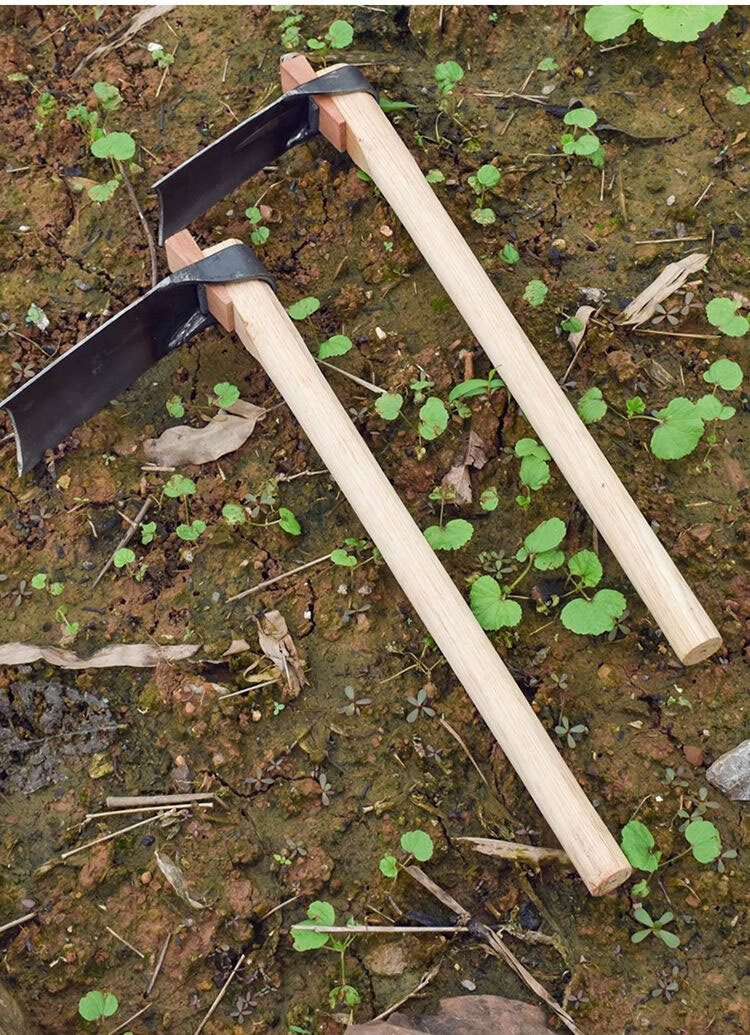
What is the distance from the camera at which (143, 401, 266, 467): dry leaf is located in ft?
11.9

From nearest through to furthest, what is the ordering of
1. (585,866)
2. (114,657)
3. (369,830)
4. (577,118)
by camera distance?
(585,866) → (369,830) → (114,657) → (577,118)

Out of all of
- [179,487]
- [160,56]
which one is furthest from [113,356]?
[160,56]

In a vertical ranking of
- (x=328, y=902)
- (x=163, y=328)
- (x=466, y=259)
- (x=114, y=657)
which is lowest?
(x=328, y=902)

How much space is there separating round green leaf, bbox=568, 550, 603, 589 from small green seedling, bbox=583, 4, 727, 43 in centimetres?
201

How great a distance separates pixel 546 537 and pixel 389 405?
0.71 metres

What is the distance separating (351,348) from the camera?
3.74 m

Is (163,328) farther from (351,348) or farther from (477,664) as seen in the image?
(477,664)

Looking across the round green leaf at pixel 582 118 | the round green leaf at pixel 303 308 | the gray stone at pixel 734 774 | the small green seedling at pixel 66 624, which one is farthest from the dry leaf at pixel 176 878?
the round green leaf at pixel 582 118

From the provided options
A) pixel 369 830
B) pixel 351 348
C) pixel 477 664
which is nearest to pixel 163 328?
pixel 351 348

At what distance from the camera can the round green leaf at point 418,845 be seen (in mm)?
2943

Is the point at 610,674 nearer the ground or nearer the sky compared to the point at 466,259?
nearer the ground

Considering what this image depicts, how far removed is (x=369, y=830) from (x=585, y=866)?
2.13 ft

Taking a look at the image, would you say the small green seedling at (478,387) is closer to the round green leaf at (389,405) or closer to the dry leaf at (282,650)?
the round green leaf at (389,405)

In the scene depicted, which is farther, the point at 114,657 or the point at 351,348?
the point at 351,348
